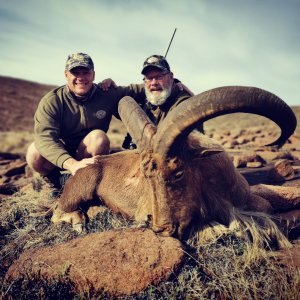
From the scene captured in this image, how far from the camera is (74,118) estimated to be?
14.1 feet

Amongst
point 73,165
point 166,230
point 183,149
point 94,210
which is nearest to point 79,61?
point 73,165

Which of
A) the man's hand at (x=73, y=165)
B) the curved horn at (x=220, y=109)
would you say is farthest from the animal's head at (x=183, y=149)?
the man's hand at (x=73, y=165)

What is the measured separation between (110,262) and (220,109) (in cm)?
154

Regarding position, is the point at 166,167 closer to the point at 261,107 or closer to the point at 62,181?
the point at 261,107

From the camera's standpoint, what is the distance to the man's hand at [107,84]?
458 cm

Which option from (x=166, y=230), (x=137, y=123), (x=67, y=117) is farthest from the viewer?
(x=67, y=117)

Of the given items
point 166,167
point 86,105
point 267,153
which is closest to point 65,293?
point 166,167

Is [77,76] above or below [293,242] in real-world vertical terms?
above

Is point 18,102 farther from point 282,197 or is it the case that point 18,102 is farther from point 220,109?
point 220,109

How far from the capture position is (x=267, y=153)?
7.09m

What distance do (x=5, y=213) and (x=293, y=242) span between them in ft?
11.5

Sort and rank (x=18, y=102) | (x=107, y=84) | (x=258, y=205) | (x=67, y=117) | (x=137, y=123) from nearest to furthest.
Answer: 1. (x=137, y=123)
2. (x=258, y=205)
3. (x=67, y=117)
4. (x=107, y=84)
5. (x=18, y=102)

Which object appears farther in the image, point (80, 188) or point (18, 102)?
point (18, 102)

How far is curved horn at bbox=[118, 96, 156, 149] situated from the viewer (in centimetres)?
302
